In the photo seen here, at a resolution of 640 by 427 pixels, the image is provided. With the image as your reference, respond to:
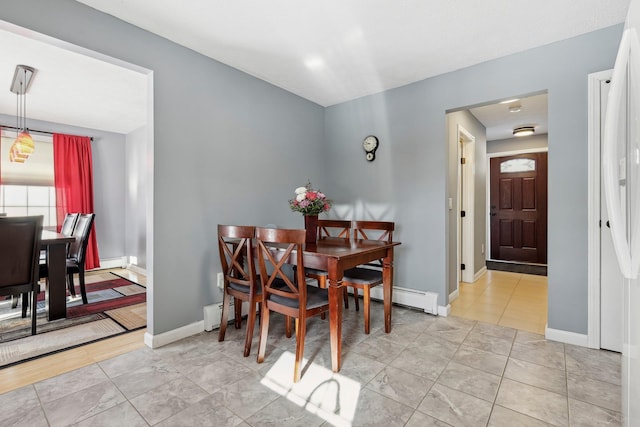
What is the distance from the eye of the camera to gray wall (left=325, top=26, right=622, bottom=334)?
2301 millimetres

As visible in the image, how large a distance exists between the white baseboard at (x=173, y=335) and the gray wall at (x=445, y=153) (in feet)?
6.76

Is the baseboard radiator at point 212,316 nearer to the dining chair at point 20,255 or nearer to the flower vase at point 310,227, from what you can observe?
the flower vase at point 310,227

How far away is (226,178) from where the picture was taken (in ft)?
9.16

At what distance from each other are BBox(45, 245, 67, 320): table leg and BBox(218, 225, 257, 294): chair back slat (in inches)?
65.6

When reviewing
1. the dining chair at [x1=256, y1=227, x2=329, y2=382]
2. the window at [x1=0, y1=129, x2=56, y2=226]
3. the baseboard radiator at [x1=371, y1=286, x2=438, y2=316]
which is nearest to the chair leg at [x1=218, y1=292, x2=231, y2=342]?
the dining chair at [x1=256, y1=227, x2=329, y2=382]

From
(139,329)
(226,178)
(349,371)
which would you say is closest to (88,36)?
(226,178)

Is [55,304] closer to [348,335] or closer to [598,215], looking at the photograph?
[348,335]

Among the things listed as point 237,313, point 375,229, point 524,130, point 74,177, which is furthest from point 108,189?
point 524,130

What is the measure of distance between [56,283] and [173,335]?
4.54ft

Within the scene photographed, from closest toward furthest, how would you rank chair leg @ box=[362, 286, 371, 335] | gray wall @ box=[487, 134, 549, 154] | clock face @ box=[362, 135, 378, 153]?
chair leg @ box=[362, 286, 371, 335], clock face @ box=[362, 135, 378, 153], gray wall @ box=[487, 134, 549, 154]

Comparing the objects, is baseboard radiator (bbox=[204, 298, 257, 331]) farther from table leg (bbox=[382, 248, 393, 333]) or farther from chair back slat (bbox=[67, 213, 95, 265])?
chair back slat (bbox=[67, 213, 95, 265])

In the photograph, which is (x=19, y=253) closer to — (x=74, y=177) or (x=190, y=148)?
(x=190, y=148)

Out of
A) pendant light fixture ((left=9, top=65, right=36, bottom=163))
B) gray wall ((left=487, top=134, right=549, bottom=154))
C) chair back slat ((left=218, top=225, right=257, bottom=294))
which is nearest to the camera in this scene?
chair back slat ((left=218, top=225, right=257, bottom=294))

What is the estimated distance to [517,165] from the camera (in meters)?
5.58
